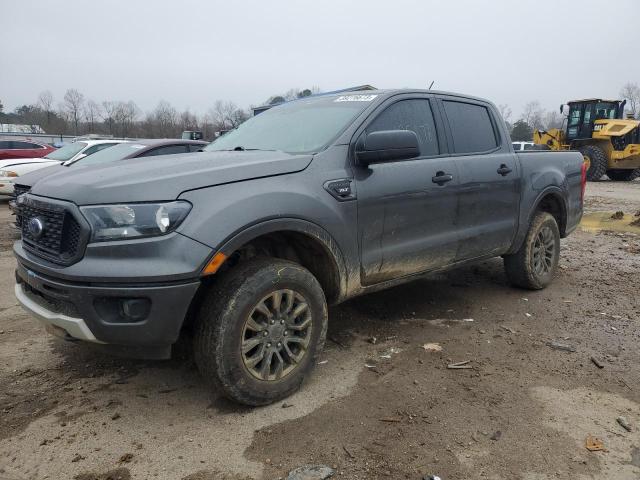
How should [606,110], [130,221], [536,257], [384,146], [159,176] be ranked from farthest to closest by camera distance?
[606,110], [536,257], [384,146], [159,176], [130,221]

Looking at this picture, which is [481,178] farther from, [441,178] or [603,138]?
[603,138]

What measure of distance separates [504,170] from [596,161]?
17011 mm

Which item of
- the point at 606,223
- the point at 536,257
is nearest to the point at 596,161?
the point at 606,223

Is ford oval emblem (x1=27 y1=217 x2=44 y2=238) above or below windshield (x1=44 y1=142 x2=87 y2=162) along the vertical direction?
below

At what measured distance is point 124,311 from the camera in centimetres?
238

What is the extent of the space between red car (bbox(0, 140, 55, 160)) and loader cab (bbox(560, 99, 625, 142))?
2008 cm

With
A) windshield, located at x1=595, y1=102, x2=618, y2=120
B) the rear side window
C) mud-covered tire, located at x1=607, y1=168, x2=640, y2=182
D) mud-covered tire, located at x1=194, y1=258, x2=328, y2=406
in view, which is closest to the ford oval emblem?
mud-covered tire, located at x1=194, y1=258, x2=328, y2=406

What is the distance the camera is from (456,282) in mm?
5449

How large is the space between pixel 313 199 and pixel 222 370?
1.08 meters

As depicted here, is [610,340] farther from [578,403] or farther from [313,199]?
[313,199]

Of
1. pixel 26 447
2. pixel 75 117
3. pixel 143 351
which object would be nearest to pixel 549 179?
pixel 143 351

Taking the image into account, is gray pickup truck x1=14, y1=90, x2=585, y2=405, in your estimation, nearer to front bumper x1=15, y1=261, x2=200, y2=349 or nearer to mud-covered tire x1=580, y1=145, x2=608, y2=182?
front bumper x1=15, y1=261, x2=200, y2=349

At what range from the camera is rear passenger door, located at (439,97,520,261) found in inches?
156

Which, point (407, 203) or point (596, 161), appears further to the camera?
point (596, 161)
